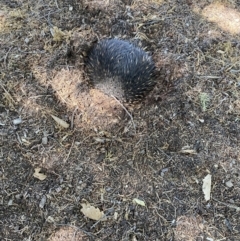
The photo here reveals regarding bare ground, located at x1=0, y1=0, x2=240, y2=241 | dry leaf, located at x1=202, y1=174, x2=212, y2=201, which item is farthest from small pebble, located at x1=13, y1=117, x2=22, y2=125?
dry leaf, located at x1=202, y1=174, x2=212, y2=201

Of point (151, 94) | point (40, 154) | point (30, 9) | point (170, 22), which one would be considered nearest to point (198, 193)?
point (151, 94)

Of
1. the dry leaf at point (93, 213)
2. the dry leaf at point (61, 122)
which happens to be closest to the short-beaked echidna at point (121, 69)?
the dry leaf at point (61, 122)

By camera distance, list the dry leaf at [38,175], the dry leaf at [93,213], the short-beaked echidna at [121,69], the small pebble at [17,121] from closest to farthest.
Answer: the dry leaf at [93,213], the dry leaf at [38,175], the small pebble at [17,121], the short-beaked echidna at [121,69]

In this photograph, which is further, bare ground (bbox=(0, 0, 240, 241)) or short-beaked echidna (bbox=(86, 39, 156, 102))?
short-beaked echidna (bbox=(86, 39, 156, 102))

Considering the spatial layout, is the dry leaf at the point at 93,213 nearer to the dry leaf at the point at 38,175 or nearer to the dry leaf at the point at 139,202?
the dry leaf at the point at 139,202

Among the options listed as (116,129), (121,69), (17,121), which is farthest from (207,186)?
(17,121)

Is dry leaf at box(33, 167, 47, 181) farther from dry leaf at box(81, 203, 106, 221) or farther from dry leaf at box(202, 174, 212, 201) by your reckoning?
dry leaf at box(202, 174, 212, 201)
